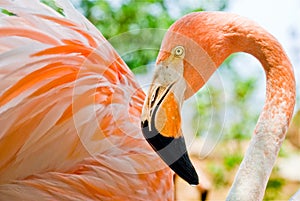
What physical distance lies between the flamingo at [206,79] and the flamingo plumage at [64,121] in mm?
195

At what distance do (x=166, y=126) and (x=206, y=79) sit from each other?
0.37m

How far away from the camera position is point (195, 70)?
2154 millimetres

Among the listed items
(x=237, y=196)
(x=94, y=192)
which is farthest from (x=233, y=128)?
(x=94, y=192)

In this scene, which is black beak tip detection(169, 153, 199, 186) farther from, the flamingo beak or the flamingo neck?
the flamingo neck

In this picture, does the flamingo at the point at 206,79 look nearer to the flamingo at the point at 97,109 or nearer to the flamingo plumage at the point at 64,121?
the flamingo at the point at 97,109

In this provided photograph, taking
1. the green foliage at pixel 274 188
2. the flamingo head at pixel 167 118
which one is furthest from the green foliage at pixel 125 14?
the flamingo head at pixel 167 118

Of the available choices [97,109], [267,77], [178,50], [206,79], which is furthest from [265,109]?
[97,109]

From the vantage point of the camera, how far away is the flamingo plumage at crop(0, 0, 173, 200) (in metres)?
1.95

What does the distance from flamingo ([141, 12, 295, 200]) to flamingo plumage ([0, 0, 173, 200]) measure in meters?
0.20

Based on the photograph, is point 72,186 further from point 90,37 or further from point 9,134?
point 90,37

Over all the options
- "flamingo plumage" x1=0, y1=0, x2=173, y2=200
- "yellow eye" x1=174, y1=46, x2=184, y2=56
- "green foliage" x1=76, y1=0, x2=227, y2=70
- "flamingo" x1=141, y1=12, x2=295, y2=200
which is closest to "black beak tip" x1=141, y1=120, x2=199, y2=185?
"flamingo" x1=141, y1=12, x2=295, y2=200

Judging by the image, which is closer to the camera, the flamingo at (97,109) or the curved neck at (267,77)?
the flamingo at (97,109)

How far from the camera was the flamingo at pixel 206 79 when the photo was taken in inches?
77.1

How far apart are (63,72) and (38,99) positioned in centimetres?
14
